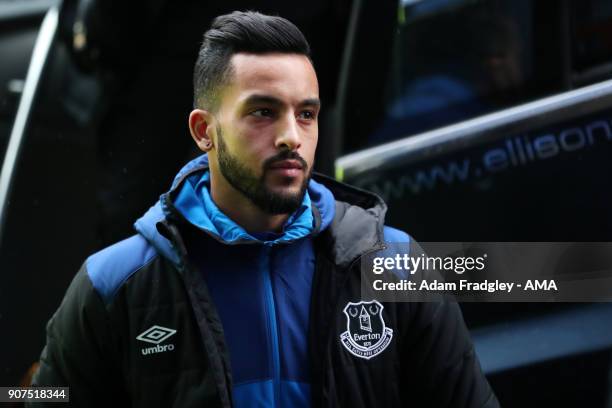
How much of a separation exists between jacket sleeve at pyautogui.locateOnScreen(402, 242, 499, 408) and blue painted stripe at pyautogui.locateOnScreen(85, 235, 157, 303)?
18.5 inches

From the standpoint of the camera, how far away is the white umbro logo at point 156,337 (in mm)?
1548

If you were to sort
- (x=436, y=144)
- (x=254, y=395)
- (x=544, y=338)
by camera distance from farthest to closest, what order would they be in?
1. (x=436, y=144)
2. (x=544, y=338)
3. (x=254, y=395)

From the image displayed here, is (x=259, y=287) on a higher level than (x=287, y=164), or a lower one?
lower

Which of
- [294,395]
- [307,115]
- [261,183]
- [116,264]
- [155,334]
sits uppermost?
[307,115]

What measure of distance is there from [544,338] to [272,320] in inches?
29.5

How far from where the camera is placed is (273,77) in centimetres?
156

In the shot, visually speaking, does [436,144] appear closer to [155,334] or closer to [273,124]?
[273,124]

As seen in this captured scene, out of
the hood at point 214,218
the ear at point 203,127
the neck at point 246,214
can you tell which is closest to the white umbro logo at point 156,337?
the hood at point 214,218

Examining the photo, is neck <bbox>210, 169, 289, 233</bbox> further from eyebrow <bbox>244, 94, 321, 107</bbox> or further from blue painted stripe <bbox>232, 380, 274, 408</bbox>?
blue painted stripe <bbox>232, 380, 274, 408</bbox>

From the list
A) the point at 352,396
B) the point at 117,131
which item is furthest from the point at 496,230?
the point at 117,131

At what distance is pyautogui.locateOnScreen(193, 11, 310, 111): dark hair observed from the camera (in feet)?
5.16

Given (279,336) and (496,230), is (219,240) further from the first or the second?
(496,230)

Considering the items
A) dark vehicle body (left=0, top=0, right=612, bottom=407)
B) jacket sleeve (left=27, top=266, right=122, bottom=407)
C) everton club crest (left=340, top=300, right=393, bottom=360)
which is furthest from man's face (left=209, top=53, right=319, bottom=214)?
dark vehicle body (left=0, top=0, right=612, bottom=407)

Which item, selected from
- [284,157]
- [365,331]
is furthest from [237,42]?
[365,331]
